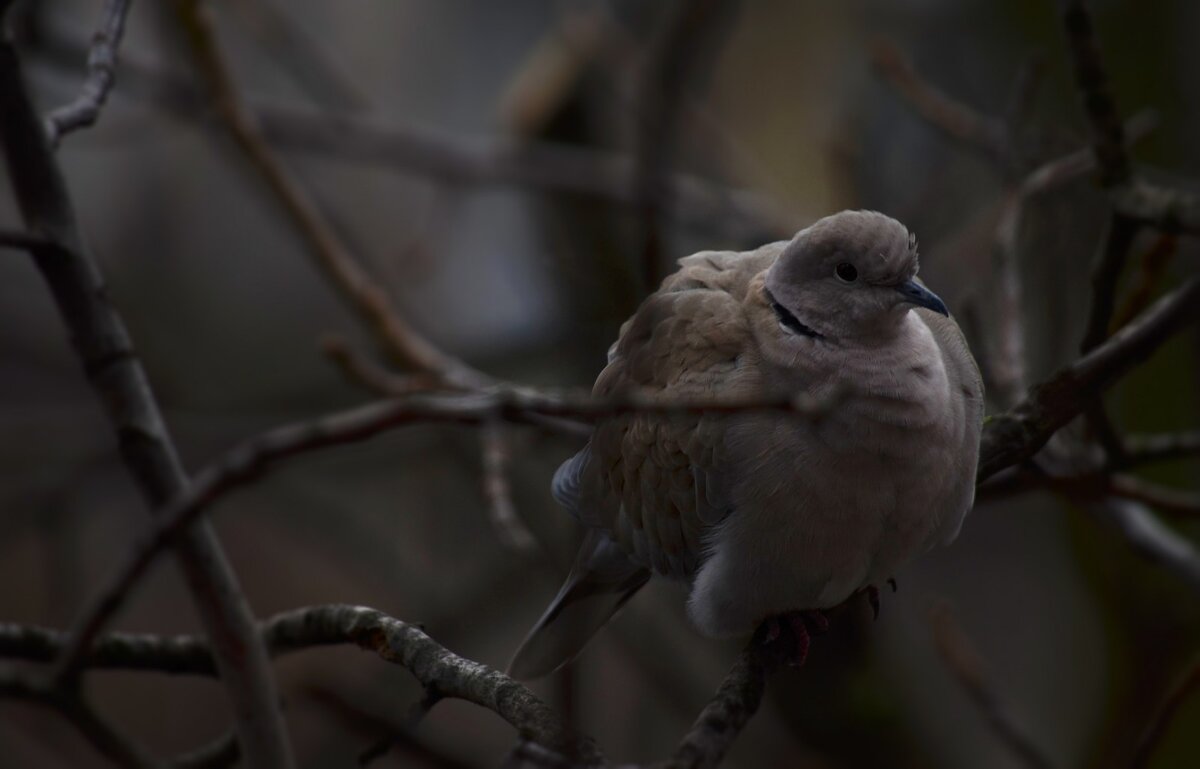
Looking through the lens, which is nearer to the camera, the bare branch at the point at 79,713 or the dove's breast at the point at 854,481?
the bare branch at the point at 79,713

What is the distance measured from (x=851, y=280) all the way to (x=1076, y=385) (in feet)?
1.46

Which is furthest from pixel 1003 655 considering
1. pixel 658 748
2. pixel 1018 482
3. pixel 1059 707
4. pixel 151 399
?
pixel 151 399

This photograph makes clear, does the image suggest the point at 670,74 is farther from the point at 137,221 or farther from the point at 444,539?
the point at 137,221

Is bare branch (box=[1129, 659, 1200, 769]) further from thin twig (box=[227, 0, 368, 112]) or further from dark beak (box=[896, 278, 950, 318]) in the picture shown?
thin twig (box=[227, 0, 368, 112])

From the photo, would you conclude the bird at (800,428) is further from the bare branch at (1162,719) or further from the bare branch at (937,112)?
the bare branch at (937,112)

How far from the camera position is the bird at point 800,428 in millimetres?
1983

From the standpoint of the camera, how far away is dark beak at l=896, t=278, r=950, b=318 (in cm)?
201

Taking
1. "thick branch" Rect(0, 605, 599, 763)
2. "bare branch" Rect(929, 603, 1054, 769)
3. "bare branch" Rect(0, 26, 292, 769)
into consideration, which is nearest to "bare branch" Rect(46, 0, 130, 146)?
"bare branch" Rect(0, 26, 292, 769)

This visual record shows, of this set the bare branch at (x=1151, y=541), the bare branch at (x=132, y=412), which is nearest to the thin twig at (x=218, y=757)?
the bare branch at (x=132, y=412)

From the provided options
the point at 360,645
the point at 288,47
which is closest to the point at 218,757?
the point at 360,645

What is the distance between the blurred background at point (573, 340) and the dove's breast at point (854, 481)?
351 mm

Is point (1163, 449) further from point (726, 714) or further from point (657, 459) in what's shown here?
point (726, 714)

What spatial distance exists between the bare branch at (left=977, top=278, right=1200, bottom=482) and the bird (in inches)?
3.4

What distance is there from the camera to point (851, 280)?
2080 millimetres
